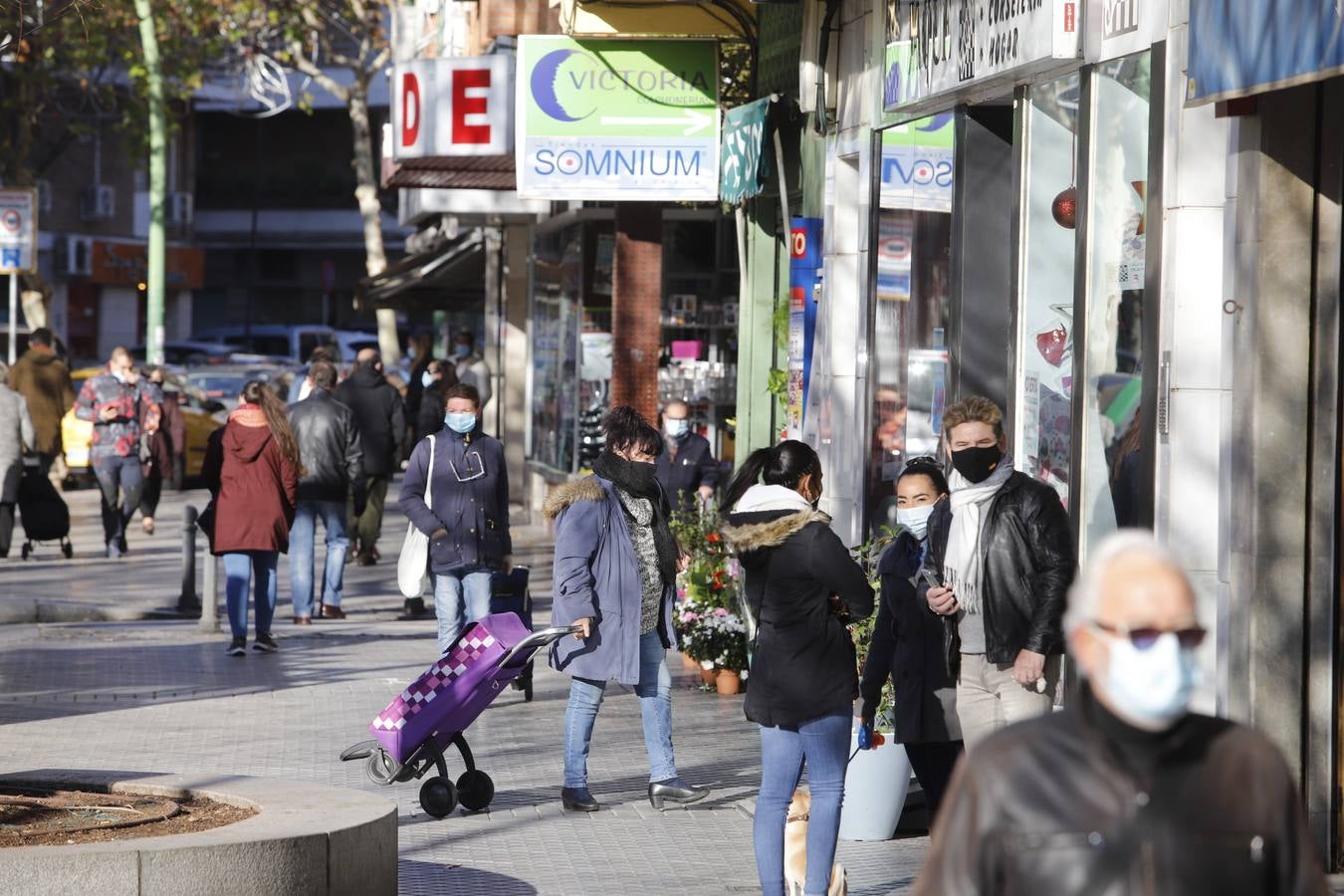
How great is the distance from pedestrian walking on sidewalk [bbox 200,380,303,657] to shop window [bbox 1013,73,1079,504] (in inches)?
227

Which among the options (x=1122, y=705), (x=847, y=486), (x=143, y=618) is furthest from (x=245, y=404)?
(x=1122, y=705)

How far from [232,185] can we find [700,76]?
190 ft

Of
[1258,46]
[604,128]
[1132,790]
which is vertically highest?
[604,128]

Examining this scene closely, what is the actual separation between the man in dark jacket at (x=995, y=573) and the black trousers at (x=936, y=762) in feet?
1.15

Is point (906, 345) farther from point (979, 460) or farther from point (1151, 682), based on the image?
point (1151, 682)

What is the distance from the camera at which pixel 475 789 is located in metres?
8.83

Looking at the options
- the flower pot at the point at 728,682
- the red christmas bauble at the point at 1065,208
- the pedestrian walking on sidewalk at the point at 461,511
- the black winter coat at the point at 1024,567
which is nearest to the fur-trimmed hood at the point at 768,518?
the black winter coat at the point at 1024,567

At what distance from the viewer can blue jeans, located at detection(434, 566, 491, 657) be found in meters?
11.8

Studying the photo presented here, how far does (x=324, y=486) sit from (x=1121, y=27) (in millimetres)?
8824

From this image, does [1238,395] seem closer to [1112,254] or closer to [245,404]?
[1112,254]

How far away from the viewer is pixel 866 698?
738 centimetres

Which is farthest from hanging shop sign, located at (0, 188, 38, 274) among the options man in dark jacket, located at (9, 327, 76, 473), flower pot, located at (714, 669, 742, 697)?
flower pot, located at (714, 669, 742, 697)

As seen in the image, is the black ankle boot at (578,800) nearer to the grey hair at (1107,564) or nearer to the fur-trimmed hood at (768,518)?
the fur-trimmed hood at (768,518)

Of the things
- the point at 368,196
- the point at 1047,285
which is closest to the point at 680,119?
the point at 1047,285
